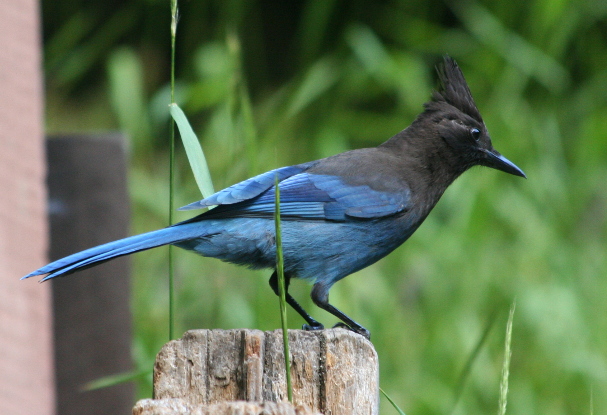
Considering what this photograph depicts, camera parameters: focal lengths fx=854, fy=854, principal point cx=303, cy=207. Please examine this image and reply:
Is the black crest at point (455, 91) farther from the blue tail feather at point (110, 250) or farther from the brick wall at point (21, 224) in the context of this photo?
the brick wall at point (21, 224)

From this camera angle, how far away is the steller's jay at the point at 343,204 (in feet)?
7.20

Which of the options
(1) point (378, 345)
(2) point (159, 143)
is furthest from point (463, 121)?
(2) point (159, 143)

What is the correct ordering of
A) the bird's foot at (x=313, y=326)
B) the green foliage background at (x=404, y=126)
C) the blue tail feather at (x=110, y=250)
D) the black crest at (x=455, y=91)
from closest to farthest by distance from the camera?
the blue tail feather at (x=110, y=250) → the bird's foot at (x=313, y=326) → the black crest at (x=455, y=91) → the green foliage background at (x=404, y=126)

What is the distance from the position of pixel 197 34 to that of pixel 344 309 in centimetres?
219

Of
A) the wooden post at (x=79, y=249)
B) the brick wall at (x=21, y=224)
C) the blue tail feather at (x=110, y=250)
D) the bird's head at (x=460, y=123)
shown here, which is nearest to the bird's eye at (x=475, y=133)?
the bird's head at (x=460, y=123)

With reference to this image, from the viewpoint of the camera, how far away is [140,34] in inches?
221

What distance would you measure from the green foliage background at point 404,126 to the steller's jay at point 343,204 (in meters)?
1.37

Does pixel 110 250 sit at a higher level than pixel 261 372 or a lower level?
higher

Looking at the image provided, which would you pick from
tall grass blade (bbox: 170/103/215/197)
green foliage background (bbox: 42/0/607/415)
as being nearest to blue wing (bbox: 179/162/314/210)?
tall grass blade (bbox: 170/103/215/197)

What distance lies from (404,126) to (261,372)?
3839mm

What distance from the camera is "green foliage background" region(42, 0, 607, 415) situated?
4250mm

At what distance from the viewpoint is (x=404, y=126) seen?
522 centimetres

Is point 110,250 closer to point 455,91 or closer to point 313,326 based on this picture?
point 313,326

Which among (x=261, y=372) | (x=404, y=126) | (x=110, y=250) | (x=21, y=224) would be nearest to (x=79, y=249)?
(x=21, y=224)
